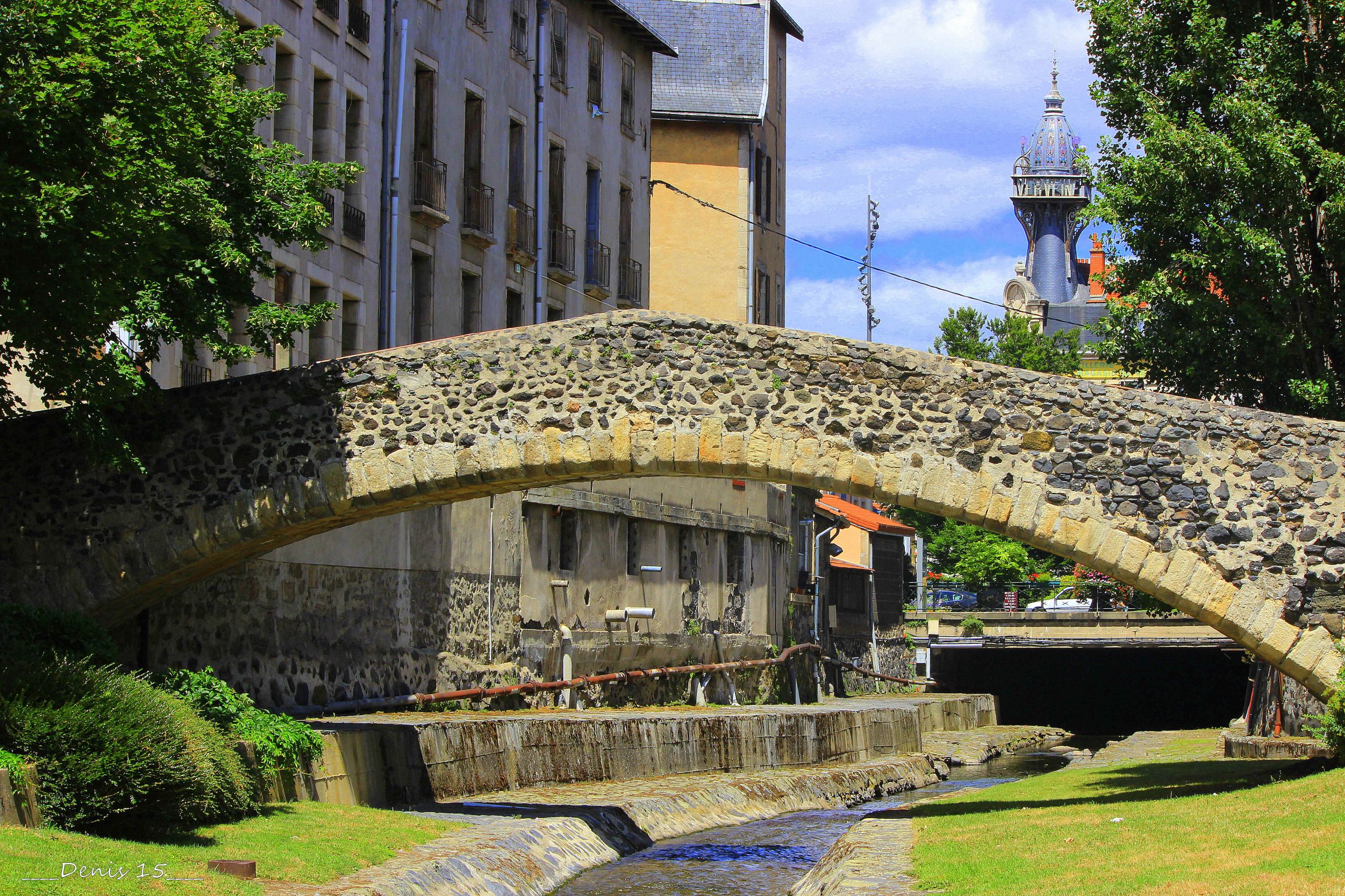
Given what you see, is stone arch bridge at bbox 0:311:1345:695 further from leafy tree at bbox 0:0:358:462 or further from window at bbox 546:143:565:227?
window at bbox 546:143:565:227

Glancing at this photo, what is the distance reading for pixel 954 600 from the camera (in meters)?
62.3

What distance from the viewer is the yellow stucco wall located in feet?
136

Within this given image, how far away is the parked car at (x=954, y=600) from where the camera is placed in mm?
60844

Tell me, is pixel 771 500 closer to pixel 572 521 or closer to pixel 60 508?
pixel 572 521

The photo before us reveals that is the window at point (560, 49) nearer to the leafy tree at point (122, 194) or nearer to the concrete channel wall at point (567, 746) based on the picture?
the concrete channel wall at point (567, 746)

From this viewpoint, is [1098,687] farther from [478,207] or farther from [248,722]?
[248,722]

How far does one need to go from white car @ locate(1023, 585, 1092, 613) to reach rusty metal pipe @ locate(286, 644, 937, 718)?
18511 mm

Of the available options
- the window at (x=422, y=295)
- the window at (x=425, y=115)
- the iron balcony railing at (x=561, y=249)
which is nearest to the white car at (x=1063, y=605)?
the iron balcony railing at (x=561, y=249)

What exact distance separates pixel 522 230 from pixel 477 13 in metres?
3.93

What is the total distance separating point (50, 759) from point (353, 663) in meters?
11.4

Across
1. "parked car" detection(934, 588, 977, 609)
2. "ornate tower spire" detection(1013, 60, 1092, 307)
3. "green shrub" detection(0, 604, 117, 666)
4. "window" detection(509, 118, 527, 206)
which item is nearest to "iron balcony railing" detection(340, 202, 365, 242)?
"window" detection(509, 118, 527, 206)

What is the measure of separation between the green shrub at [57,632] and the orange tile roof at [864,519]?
3640 cm

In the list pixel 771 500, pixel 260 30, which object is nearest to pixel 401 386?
pixel 260 30

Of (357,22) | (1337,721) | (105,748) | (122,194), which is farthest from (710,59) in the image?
(105,748)
